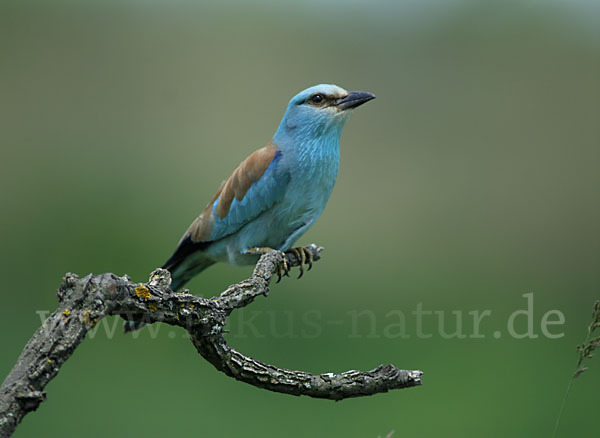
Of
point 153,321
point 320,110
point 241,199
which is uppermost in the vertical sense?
point 320,110

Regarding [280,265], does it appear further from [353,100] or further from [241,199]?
[353,100]

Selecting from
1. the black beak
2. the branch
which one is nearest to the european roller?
the black beak

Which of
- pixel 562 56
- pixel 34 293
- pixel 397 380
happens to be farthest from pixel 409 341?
pixel 562 56

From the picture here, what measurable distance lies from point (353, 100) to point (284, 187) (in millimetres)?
466

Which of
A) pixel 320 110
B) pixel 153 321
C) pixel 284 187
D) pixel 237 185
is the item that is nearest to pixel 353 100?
pixel 320 110

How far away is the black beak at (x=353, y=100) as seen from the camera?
2787 mm

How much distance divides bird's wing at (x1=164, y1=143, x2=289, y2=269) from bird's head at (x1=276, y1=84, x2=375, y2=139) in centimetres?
13

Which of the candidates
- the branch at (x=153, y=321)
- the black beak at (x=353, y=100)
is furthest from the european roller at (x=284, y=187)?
the branch at (x=153, y=321)

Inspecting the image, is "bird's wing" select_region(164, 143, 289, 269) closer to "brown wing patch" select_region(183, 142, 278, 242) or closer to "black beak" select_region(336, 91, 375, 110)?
"brown wing patch" select_region(183, 142, 278, 242)

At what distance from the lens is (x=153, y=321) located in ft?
5.18

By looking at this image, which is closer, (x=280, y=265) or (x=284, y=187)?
(x=280, y=265)

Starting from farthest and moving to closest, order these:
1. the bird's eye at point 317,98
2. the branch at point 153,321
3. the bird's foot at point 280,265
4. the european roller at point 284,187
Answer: the bird's eye at point 317,98, the european roller at point 284,187, the bird's foot at point 280,265, the branch at point 153,321

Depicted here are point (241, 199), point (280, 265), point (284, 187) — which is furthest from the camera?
point (241, 199)

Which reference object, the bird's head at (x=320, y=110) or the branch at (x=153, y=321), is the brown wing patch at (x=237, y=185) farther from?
the branch at (x=153, y=321)
